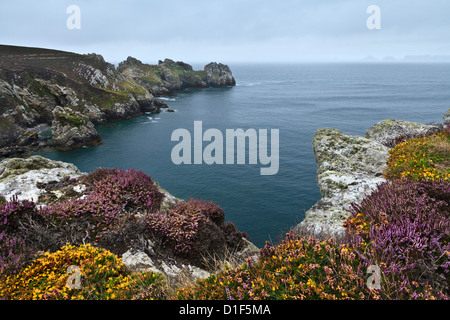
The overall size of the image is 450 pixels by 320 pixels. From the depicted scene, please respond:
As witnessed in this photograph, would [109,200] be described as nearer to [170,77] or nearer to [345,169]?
[345,169]

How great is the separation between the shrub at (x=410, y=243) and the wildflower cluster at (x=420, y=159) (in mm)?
4274

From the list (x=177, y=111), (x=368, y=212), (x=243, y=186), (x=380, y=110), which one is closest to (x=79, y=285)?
(x=368, y=212)

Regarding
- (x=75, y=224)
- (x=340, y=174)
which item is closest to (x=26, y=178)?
(x=75, y=224)

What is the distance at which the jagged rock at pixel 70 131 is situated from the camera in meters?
61.7

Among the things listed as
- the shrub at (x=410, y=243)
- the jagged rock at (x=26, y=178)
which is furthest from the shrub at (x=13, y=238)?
the shrub at (x=410, y=243)

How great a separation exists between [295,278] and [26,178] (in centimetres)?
A: 1511

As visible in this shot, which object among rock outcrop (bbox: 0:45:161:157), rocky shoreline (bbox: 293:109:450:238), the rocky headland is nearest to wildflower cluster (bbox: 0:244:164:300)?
rocky shoreline (bbox: 293:109:450:238)

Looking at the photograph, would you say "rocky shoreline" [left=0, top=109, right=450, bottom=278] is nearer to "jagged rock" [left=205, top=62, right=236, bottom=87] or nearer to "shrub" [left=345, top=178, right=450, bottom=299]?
"shrub" [left=345, top=178, right=450, bottom=299]

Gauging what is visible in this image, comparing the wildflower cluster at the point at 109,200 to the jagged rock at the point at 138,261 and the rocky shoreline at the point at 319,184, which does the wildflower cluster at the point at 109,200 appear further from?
the jagged rock at the point at 138,261

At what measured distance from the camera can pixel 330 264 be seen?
218 inches

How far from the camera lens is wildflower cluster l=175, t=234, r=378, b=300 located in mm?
4812

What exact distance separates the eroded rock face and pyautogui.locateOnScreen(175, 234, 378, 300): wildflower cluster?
182 inches

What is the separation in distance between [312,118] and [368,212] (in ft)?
276
